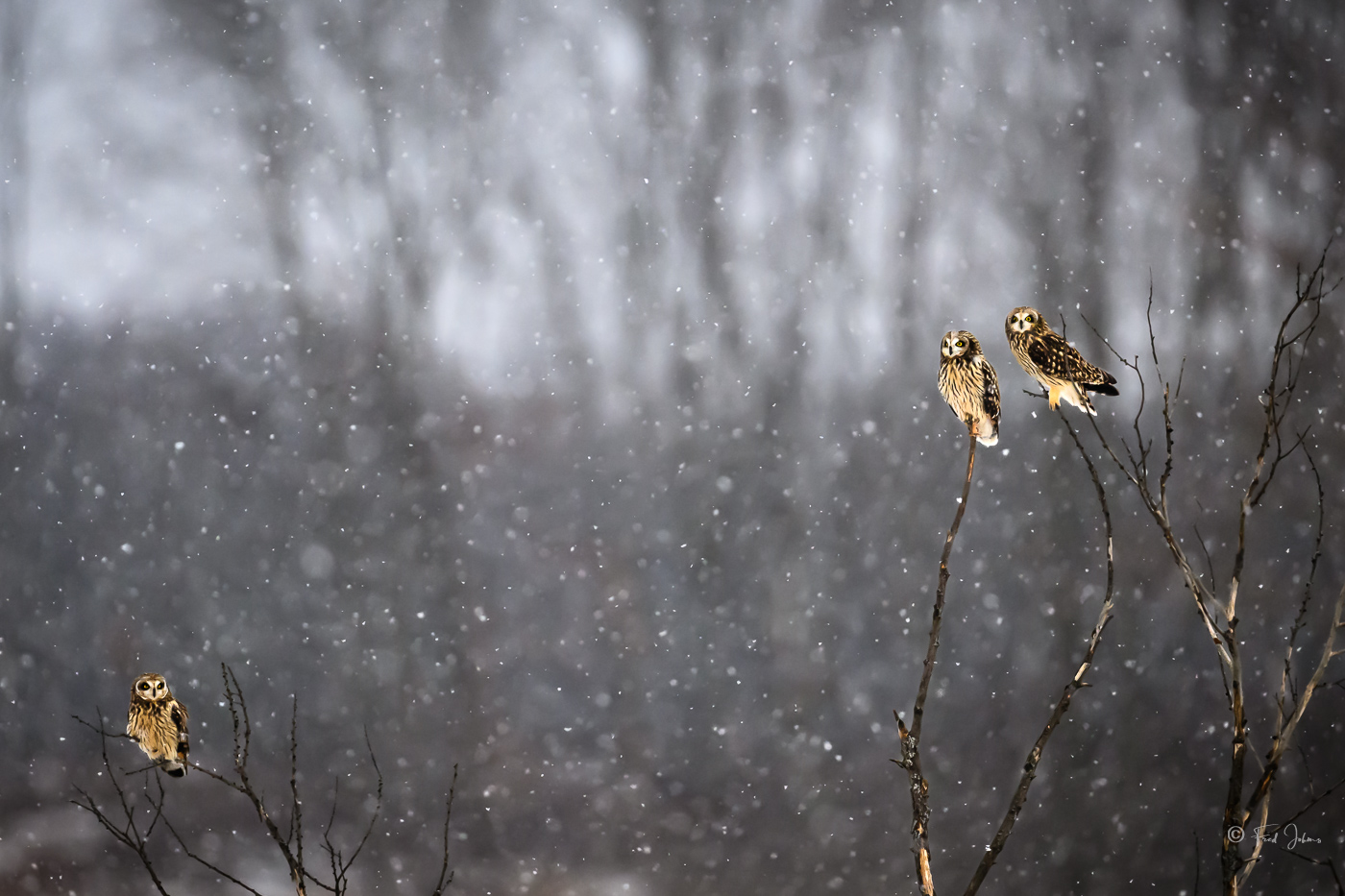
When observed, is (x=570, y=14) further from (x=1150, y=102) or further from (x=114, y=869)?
(x=114, y=869)

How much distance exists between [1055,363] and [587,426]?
0.32m

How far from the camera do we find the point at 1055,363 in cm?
54

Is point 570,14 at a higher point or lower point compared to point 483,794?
higher

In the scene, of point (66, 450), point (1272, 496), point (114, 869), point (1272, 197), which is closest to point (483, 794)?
point (114, 869)

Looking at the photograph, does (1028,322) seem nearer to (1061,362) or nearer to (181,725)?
(1061,362)

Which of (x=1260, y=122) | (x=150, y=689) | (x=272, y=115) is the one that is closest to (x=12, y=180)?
(x=272, y=115)

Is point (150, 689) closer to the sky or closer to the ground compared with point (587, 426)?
closer to the ground

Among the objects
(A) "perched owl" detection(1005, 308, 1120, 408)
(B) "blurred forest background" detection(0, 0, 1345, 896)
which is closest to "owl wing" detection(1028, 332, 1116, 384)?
(A) "perched owl" detection(1005, 308, 1120, 408)

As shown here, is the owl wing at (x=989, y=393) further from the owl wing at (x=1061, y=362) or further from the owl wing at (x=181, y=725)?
the owl wing at (x=181, y=725)

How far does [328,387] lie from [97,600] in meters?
0.24

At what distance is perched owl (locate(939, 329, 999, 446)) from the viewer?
0.51m

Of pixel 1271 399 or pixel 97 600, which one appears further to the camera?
pixel 97 600

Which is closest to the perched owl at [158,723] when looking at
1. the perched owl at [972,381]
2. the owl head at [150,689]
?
the owl head at [150,689]

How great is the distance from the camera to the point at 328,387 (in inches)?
28.3
